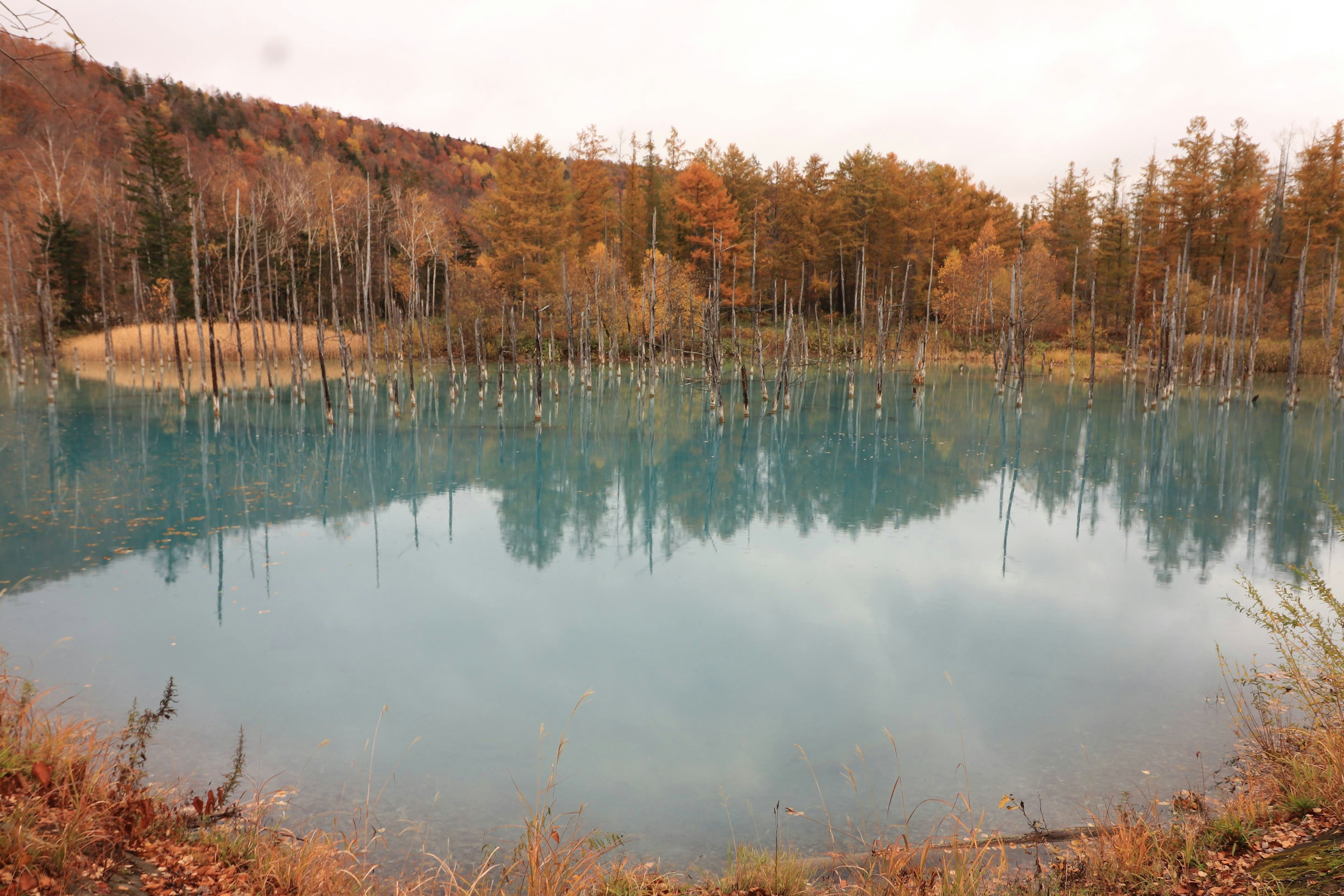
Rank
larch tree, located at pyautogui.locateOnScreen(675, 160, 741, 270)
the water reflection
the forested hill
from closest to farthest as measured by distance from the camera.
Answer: the water reflection, the forested hill, larch tree, located at pyautogui.locateOnScreen(675, 160, 741, 270)

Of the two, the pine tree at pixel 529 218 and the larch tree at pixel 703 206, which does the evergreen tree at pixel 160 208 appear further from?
the larch tree at pixel 703 206

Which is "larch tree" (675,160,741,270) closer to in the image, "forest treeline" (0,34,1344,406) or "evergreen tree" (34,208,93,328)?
"forest treeline" (0,34,1344,406)

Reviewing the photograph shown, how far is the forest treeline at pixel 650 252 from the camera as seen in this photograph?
36312 mm

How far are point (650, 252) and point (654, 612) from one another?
39.1m

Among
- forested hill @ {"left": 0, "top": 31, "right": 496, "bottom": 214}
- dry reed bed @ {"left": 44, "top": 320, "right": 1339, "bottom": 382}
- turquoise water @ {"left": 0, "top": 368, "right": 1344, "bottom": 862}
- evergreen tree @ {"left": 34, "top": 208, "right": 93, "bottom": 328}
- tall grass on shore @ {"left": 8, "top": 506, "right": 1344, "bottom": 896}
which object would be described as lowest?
turquoise water @ {"left": 0, "top": 368, "right": 1344, "bottom": 862}

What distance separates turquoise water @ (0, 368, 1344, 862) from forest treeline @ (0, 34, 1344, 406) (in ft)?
39.5

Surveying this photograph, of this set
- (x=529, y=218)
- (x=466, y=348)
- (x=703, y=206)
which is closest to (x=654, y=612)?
(x=466, y=348)

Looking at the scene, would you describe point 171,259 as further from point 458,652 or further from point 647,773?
point 647,773

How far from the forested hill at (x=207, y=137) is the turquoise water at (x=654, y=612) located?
48.3 ft

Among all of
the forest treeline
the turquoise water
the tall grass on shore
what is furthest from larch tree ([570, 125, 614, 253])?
the tall grass on shore

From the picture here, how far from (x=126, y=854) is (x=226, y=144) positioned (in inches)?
3163

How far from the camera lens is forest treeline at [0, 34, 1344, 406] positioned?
36312 millimetres

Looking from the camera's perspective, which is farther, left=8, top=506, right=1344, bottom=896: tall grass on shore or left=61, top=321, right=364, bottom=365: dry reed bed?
left=61, top=321, right=364, bottom=365: dry reed bed

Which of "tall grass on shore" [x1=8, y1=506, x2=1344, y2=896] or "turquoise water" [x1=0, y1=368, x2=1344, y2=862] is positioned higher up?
"tall grass on shore" [x1=8, y1=506, x2=1344, y2=896]
